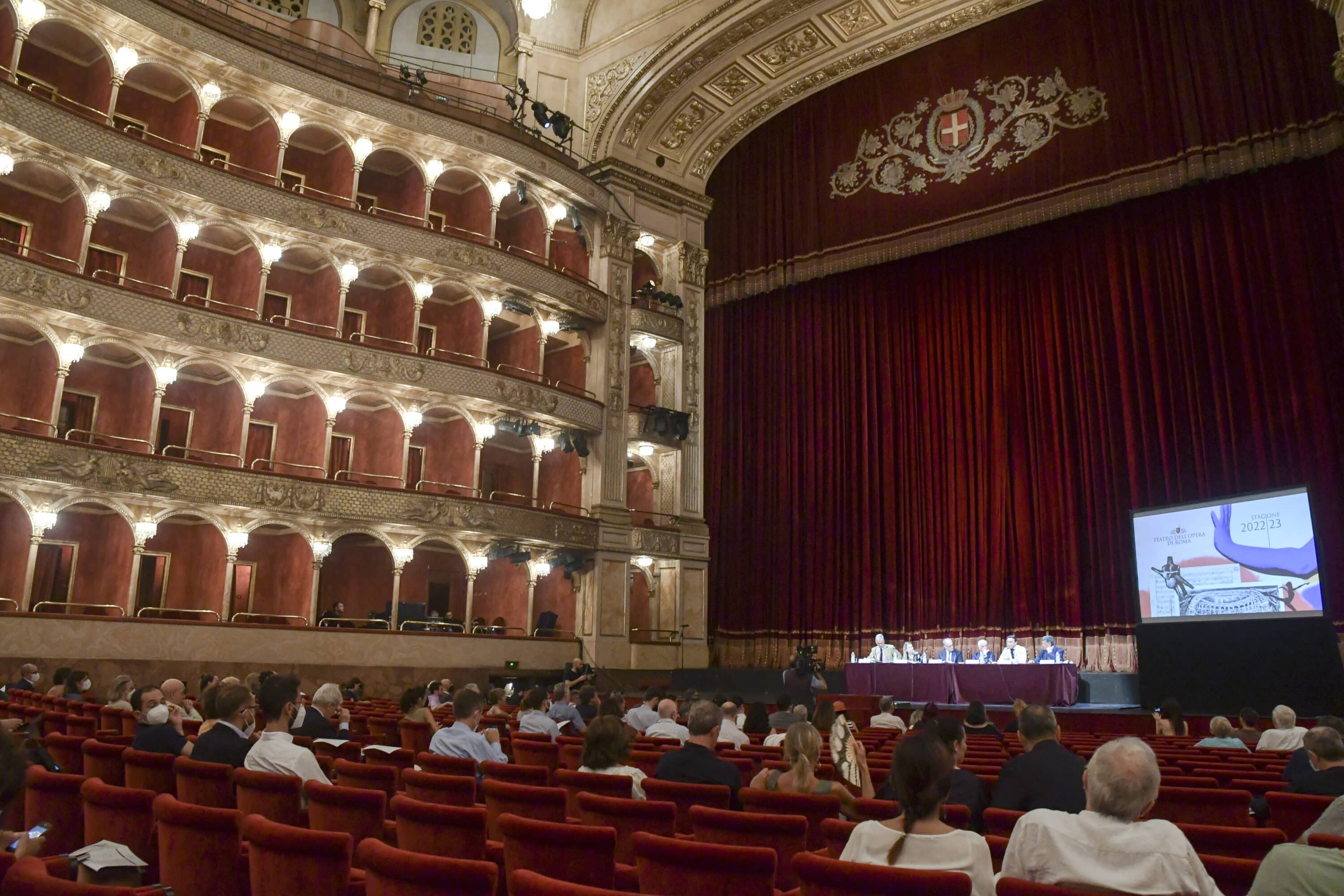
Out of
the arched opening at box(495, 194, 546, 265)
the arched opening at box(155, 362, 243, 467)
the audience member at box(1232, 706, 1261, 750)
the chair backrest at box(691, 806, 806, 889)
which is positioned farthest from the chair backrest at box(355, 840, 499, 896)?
the arched opening at box(495, 194, 546, 265)

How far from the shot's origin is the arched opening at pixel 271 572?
21406 millimetres

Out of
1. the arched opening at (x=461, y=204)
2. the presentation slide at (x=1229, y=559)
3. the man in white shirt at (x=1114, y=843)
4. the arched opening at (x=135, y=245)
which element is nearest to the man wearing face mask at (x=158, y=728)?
the man in white shirt at (x=1114, y=843)

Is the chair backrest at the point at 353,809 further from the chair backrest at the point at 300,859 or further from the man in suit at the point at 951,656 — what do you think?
the man in suit at the point at 951,656

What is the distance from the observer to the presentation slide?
47.7 feet

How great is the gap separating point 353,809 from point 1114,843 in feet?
8.95

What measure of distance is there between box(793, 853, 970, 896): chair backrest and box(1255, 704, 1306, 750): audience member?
25.6 feet

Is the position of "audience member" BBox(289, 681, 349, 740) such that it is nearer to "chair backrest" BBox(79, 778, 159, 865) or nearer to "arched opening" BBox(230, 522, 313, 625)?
"chair backrest" BBox(79, 778, 159, 865)

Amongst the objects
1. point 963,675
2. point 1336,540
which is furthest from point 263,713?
point 1336,540

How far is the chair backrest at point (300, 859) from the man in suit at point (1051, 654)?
57.8 ft

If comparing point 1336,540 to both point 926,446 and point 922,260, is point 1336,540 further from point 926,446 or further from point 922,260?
point 922,260

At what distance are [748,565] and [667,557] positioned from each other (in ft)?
7.95

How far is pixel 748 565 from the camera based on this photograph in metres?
26.2

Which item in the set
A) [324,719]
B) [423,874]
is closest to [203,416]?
[324,719]

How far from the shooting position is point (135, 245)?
69.0 ft
